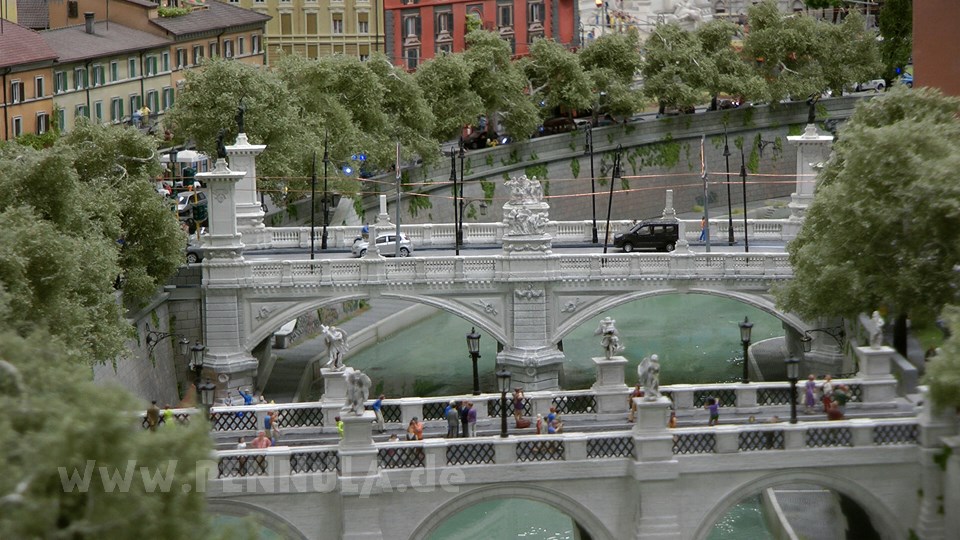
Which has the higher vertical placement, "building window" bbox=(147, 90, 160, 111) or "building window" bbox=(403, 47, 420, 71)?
"building window" bbox=(403, 47, 420, 71)

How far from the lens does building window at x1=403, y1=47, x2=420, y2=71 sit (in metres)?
147

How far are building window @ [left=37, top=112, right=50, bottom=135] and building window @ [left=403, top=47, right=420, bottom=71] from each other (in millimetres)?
36015

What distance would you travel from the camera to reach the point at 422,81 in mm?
120062

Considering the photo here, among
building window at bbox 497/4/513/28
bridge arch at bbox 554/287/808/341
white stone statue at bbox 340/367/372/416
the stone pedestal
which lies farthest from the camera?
building window at bbox 497/4/513/28

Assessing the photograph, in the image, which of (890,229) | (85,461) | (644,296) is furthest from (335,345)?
(85,461)

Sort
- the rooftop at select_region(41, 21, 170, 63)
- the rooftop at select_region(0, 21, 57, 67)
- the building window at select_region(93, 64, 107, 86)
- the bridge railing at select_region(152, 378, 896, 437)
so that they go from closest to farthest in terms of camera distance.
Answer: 1. the bridge railing at select_region(152, 378, 896, 437)
2. the rooftop at select_region(0, 21, 57, 67)
3. the rooftop at select_region(41, 21, 170, 63)
4. the building window at select_region(93, 64, 107, 86)

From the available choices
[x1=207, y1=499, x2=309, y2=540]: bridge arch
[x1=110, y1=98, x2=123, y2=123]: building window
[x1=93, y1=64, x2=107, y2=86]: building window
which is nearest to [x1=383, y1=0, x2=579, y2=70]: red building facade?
[x1=110, y1=98, x2=123, y2=123]: building window

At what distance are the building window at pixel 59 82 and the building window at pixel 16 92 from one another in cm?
433

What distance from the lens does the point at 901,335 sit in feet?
225

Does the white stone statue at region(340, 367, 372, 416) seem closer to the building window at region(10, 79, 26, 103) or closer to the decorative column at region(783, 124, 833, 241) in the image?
the decorative column at region(783, 124, 833, 241)

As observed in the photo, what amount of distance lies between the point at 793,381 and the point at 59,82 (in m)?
67.5

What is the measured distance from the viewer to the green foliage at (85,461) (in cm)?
3881

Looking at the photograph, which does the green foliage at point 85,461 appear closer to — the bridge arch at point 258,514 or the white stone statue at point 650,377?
the bridge arch at point 258,514

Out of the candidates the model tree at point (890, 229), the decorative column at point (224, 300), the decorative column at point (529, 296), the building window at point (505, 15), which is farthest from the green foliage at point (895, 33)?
the model tree at point (890, 229)
